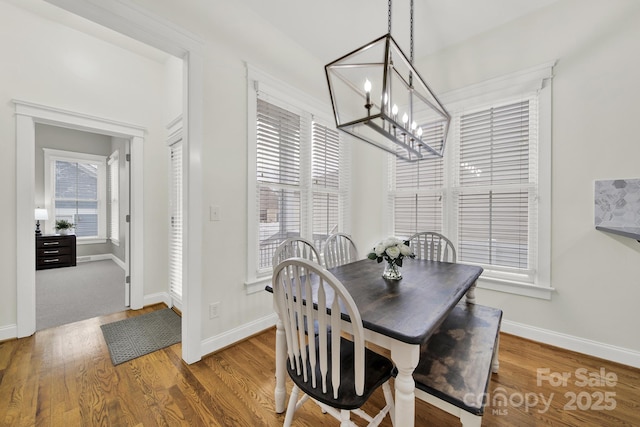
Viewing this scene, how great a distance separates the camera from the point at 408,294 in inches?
53.5

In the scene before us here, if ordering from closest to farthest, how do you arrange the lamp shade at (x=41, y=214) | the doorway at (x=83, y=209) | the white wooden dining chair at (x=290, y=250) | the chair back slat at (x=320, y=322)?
the chair back slat at (x=320, y=322) < the white wooden dining chair at (x=290, y=250) < the doorway at (x=83, y=209) < the lamp shade at (x=41, y=214)

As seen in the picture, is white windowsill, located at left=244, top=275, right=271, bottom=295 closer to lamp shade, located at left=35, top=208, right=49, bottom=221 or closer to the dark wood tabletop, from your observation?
the dark wood tabletop

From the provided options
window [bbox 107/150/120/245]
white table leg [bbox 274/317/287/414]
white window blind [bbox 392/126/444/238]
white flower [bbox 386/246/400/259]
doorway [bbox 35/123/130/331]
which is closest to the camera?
white table leg [bbox 274/317/287/414]

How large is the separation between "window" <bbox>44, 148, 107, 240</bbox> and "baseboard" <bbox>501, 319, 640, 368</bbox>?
7873mm

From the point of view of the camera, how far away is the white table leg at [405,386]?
94cm

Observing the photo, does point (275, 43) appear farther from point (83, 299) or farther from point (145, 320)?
point (83, 299)

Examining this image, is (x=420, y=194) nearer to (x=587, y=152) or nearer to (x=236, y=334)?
(x=587, y=152)

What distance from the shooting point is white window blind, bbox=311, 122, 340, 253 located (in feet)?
10.1

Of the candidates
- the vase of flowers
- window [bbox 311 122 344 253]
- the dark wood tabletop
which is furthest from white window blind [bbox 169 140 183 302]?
the vase of flowers

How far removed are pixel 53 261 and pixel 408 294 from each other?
6.65 metres

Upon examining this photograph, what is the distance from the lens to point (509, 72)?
2412mm

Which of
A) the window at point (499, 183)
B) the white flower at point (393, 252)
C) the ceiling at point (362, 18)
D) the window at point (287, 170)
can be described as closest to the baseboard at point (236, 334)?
the window at point (287, 170)

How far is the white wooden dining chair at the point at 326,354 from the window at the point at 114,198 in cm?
571

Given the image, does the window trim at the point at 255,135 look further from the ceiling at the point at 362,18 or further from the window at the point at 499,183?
the window at the point at 499,183
